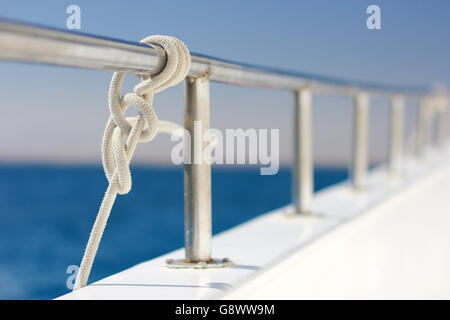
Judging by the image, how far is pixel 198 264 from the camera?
44.1 inches

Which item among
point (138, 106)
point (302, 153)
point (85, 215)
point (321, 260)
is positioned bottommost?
point (85, 215)

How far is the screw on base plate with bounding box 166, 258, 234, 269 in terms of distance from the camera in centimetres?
112

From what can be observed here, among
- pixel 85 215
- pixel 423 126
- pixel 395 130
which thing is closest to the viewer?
pixel 395 130

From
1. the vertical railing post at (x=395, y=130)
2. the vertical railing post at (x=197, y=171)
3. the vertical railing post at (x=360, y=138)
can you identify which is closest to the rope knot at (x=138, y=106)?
the vertical railing post at (x=197, y=171)

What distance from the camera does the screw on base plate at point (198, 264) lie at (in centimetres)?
112

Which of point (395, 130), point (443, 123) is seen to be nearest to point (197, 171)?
point (395, 130)

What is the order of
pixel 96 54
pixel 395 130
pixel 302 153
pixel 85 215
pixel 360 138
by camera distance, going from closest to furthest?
pixel 96 54
pixel 302 153
pixel 360 138
pixel 395 130
pixel 85 215

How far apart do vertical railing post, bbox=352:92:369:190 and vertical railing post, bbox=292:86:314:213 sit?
2.26ft

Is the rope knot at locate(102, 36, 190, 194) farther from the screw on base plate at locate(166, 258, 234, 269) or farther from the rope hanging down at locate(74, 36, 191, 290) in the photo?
the screw on base plate at locate(166, 258, 234, 269)

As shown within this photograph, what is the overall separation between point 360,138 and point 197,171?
155 centimetres

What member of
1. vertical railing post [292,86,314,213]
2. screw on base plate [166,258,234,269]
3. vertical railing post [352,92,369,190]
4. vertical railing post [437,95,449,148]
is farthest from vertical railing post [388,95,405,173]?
screw on base plate [166,258,234,269]

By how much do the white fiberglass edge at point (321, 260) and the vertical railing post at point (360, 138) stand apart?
0.92ft

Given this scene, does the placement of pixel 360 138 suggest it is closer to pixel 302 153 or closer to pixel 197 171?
pixel 302 153
